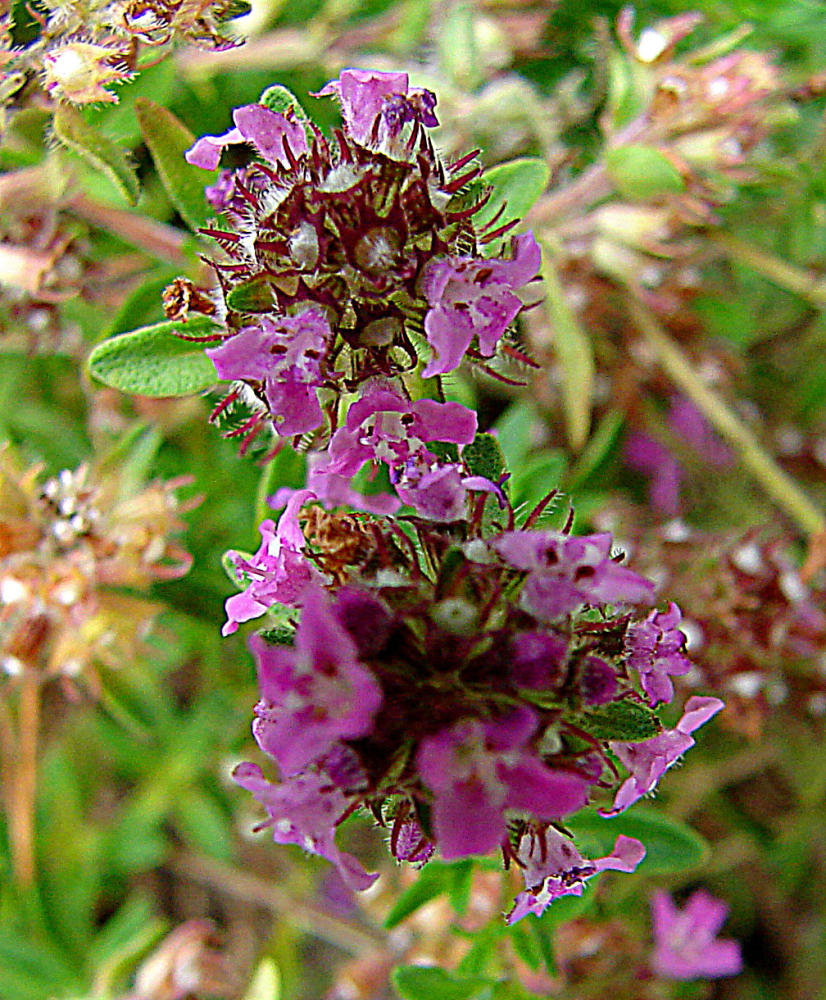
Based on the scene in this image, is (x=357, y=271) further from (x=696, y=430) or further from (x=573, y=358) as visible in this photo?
(x=696, y=430)

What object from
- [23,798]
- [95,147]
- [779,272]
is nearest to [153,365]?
[95,147]

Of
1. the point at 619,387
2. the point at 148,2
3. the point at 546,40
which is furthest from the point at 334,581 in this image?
the point at 546,40

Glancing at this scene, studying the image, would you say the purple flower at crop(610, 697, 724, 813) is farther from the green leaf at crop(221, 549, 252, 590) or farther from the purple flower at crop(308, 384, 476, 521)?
the green leaf at crop(221, 549, 252, 590)

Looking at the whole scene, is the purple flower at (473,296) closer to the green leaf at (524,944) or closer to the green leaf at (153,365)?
the green leaf at (153,365)

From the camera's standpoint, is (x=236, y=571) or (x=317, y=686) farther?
(x=236, y=571)

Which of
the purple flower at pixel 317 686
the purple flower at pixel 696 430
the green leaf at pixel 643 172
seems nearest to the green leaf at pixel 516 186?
the green leaf at pixel 643 172

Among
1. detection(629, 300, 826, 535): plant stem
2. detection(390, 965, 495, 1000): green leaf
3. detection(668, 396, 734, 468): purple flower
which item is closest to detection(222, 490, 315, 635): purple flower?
detection(390, 965, 495, 1000): green leaf
